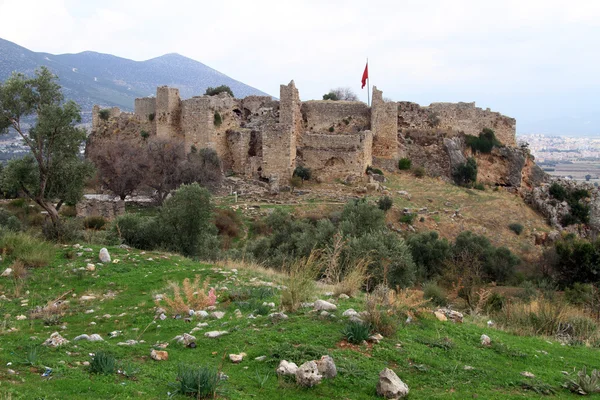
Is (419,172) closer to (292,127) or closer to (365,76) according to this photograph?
(365,76)

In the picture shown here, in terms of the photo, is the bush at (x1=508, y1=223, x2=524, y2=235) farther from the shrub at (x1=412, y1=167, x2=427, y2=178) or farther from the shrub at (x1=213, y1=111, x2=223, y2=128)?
the shrub at (x1=213, y1=111, x2=223, y2=128)

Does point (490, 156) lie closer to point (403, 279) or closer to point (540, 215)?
point (540, 215)

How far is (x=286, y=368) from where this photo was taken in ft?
16.3

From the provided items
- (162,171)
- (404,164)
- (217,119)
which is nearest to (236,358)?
(162,171)

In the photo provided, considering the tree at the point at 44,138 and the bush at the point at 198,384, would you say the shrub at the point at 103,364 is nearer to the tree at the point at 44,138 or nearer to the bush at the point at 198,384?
the bush at the point at 198,384

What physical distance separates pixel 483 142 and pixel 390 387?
31979mm

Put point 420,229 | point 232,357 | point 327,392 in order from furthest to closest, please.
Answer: point 420,229
point 232,357
point 327,392

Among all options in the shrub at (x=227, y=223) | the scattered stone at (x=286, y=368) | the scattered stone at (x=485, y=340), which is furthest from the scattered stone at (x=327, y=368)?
the shrub at (x=227, y=223)

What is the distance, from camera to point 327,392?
472 centimetres

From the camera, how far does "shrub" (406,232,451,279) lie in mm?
19062

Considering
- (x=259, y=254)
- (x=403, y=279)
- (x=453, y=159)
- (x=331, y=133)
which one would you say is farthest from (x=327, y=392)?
(x=453, y=159)

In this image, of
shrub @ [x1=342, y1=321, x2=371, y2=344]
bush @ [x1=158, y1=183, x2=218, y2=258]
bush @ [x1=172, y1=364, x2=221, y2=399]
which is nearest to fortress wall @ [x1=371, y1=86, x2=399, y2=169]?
bush @ [x1=158, y1=183, x2=218, y2=258]

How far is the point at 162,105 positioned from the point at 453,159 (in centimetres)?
1834

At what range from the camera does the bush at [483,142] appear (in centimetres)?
3391
